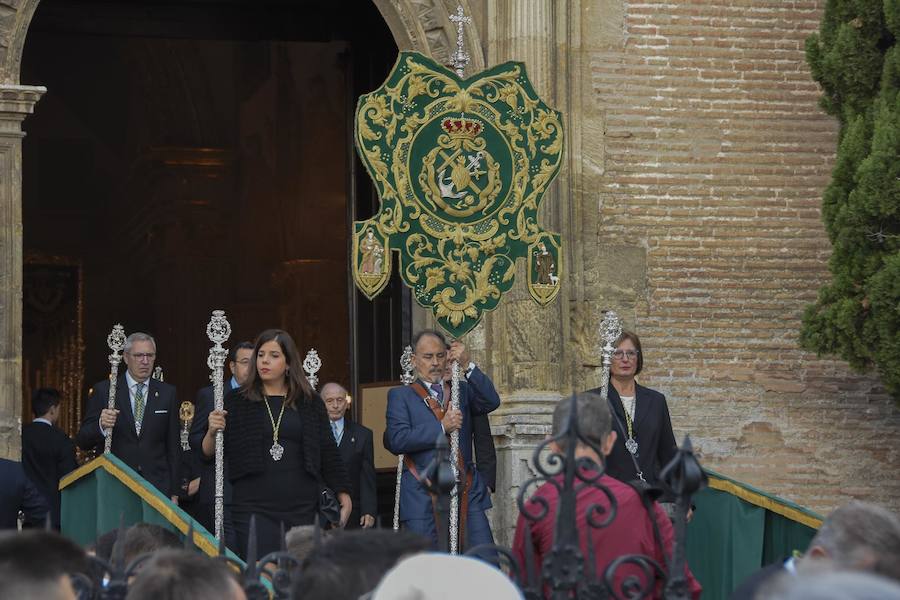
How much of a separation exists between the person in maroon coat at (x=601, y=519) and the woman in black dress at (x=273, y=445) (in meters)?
3.34

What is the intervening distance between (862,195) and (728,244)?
123cm

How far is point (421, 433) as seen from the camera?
31.1 ft

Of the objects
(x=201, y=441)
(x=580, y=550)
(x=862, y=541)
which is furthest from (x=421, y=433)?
(x=862, y=541)

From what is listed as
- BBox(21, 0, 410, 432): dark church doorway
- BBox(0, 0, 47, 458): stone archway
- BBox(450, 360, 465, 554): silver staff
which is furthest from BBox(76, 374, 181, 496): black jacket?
BBox(21, 0, 410, 432): dark church doorway

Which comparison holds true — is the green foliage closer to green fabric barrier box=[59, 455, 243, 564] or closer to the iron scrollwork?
green fabric barrier box=[59, 455, 243, 564]

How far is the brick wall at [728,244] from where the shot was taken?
12.4 m

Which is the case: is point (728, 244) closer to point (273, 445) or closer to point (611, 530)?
point (273, 445)

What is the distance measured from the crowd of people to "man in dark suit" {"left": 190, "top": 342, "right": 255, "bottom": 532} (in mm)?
18

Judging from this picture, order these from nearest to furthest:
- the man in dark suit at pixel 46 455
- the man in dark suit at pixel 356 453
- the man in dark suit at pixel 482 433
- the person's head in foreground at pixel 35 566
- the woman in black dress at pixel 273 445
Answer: the person's head in foreground at pixel 35 566 < the woman in black dress at pixel 273 445 < the man in dark suit at pixel 482 433 < the man in dark suit at pixel 356 453 < the man in dark suit at pixel 46 455

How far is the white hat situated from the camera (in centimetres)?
317

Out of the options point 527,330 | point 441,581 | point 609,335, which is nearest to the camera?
point 441,581

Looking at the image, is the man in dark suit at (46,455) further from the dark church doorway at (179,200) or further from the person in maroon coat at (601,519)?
the dark church doorway at (179,200)

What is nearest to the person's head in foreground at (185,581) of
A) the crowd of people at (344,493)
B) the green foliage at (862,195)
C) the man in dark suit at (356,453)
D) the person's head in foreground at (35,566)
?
the crowd of people at (344,493)

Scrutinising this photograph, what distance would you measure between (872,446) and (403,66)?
16.1 ft
